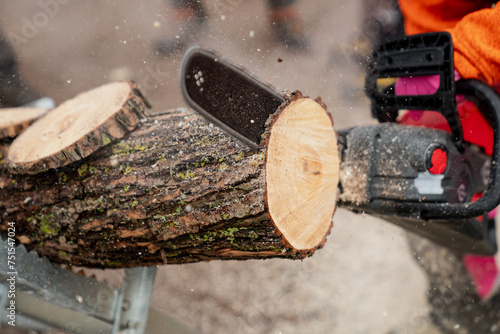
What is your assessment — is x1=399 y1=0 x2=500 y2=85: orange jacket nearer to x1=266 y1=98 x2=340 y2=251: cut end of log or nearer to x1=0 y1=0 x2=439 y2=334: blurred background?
x1=0 y1=0 x2=439 y2=334: blurred background


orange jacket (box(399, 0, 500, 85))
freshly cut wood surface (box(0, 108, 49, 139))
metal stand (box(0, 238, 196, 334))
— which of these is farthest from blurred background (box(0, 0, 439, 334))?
freshly cut wood surface (box(0, 108, 49, 139))

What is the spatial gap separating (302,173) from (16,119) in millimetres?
1420

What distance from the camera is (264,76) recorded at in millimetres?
1744

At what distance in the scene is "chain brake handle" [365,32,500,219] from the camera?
1.16m

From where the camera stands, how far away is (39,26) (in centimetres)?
352

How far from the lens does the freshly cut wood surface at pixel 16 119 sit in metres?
1.60

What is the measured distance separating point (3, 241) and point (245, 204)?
945 mm

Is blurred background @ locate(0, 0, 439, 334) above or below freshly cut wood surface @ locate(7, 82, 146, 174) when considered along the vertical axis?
below

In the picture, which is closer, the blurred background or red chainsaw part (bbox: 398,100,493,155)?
red chainsaw part (bbox: 398,100,493,155)

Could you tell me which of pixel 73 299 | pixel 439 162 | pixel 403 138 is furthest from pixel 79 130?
pixel 439 162

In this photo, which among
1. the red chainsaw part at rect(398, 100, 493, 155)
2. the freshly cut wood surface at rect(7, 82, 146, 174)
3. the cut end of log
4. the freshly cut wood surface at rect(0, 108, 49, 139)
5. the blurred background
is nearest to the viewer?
the cut end of log

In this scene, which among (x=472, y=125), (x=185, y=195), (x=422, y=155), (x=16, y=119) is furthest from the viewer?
(x=16, y=119)

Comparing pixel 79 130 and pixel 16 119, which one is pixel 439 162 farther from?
pixel 16 119

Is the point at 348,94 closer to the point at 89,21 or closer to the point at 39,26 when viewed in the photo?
the point at 89,21
